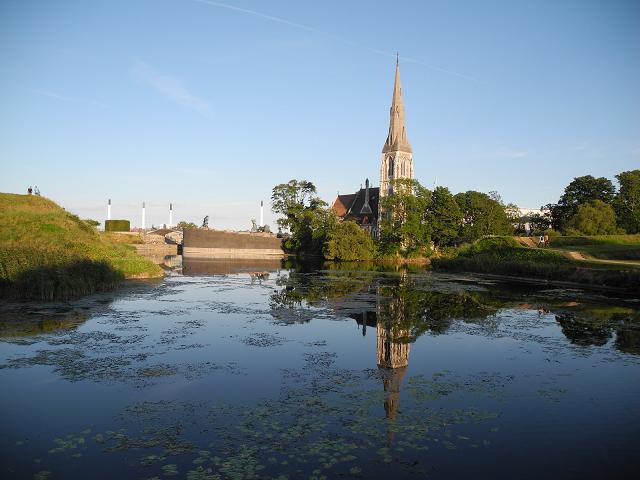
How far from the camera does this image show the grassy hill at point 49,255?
2350 centimetres

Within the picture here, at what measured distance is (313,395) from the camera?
1110 cm

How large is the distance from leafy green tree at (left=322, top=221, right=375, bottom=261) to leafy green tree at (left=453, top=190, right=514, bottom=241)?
22902mm

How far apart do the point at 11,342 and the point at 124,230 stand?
218 ft

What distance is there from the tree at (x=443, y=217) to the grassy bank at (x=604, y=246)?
25.1 meters

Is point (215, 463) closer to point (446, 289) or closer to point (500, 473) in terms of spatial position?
point (500, 473)

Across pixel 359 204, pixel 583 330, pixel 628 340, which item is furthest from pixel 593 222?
pixel 359 204

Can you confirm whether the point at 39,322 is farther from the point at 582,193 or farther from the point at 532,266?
the point at 582,193

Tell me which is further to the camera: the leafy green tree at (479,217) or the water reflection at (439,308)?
the leafy green tree at (479,217)

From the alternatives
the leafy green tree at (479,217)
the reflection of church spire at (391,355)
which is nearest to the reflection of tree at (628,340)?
the reflection of church spire at (391,355)

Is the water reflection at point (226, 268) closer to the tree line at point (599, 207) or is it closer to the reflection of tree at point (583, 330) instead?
the reflection of tree at point (583, 330)

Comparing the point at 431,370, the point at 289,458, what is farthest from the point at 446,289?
the point at 289,458

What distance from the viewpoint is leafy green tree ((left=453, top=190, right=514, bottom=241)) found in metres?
92.2

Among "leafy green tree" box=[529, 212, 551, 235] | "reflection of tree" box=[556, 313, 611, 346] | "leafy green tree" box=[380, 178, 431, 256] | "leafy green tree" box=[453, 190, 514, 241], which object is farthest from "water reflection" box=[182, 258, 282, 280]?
"leafy green tree" box=[529, 212, 551, 235]

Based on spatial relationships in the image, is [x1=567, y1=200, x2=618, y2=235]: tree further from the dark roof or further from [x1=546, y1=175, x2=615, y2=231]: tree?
the dark roof
